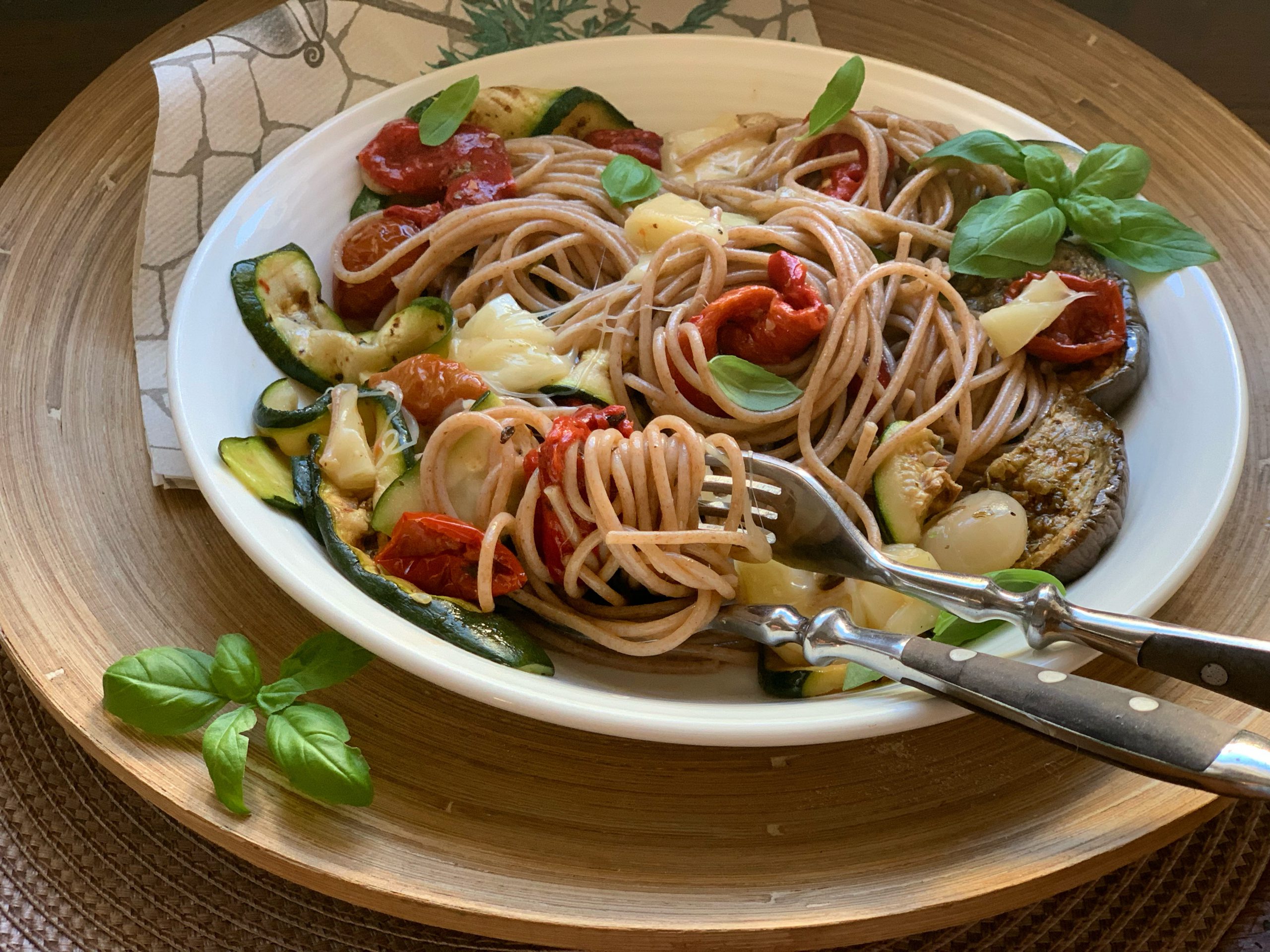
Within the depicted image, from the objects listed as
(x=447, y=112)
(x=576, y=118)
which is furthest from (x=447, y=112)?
(x=576, y=118)

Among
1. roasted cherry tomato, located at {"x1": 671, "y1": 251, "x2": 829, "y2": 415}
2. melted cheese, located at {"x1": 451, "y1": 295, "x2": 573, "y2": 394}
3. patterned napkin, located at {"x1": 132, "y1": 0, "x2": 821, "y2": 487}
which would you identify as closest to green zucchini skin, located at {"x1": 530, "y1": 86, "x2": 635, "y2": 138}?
patterned napkin, located at {"x1": 132, "y1": 0, "x2": 821, "y2": 487}

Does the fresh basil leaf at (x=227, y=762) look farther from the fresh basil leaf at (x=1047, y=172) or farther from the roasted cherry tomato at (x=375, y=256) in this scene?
the fresh basil leaf at (x=1047, y=172)

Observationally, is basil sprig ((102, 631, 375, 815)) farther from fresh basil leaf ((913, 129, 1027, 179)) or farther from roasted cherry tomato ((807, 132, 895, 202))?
fresh basil leaf ((913, 129, 1027, 179))

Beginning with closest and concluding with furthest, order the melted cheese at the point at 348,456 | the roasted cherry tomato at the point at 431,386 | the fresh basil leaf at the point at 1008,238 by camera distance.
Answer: the melted cheese at the point at 348,456, the roasted cherry tomato at the point at 431,386, the fresh basil leaf at the point at 1008,238

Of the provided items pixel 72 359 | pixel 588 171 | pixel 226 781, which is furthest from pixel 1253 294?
pixel 72 359

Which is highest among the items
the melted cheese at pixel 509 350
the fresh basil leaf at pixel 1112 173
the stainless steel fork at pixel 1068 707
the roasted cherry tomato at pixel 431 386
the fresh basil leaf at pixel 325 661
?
the fresh basil leaf at pixel 1112 173

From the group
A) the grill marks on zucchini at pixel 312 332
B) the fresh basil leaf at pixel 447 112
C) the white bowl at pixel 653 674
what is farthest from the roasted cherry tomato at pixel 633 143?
the grill marks on zucchini at pixel 312 332
